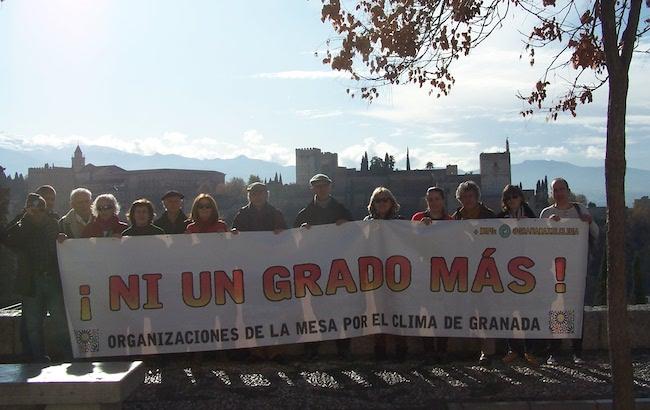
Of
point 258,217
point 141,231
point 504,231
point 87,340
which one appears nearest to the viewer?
point 87,340

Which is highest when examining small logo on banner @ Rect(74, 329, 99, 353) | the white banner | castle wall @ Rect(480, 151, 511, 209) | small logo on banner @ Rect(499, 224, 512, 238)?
castle wall @ Rect(480, 151, 511, 209)

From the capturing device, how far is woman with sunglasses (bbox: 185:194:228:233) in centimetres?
748

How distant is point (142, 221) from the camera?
744 centimetres

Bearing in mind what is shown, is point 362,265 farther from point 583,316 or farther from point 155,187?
point 155,187

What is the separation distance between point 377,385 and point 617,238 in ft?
8.53

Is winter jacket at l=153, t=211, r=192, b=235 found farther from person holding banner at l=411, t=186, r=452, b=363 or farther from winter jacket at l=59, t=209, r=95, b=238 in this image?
person holding banner at l=411, t=186, r=452, b=363

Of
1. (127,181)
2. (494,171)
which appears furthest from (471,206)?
(127,181)

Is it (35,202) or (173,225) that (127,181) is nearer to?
(173,225)

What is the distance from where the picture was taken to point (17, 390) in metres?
4.73

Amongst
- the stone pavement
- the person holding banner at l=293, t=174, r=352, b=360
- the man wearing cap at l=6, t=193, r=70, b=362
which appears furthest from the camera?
the person holding banner at l=293, t=174, r=352, b=360

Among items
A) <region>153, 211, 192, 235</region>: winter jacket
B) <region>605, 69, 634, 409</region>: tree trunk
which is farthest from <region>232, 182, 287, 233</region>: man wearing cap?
<region>605, 69, 634, 409</region>: tree trunk

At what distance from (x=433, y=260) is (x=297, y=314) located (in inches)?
57.0

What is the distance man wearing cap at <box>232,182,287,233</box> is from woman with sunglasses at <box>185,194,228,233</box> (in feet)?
0.66

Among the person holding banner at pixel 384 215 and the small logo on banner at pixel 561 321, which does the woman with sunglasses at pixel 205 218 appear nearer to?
the person holding banner at pixel 384 215
